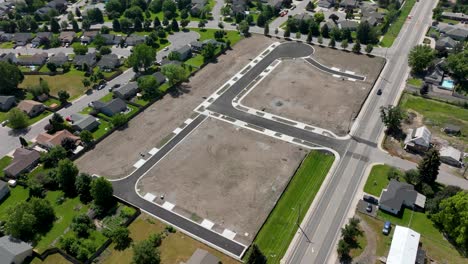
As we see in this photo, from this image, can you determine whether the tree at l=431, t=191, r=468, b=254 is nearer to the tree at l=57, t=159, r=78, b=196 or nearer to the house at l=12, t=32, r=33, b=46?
the tree at l=57, t=159, r=78, b=196

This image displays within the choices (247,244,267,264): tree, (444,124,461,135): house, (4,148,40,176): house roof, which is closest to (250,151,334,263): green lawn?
(247,244,267,264): tree

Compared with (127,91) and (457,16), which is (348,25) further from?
(127,91)

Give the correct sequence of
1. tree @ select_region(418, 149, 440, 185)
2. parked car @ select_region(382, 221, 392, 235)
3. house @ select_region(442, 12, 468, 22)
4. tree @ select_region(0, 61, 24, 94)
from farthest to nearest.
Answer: house @ select_region(442, 12, 468, 22), tree @ select_region(0, 61, 24, 94), tree @ select_region(418, 149, 440, 185), parked car @ select_region(382, 221, 392, 235)

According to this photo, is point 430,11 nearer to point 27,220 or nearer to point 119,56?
point 119,56

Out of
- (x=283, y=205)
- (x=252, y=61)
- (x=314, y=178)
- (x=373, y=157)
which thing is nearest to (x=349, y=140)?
(x=373, y=157)

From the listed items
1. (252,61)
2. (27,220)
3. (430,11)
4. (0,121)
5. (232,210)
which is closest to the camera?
(27,220)

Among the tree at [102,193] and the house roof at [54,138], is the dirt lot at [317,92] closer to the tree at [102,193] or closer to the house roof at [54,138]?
the tree at [102,193]
